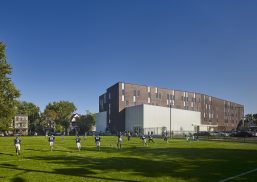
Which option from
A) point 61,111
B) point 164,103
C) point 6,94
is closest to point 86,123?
point 61,111

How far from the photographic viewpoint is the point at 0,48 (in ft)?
204

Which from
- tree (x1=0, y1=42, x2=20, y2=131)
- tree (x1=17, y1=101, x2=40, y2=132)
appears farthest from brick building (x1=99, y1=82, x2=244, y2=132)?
tree (x1=0, y1=42, x2=20, y2=131)

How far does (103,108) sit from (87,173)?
11530 centimetres

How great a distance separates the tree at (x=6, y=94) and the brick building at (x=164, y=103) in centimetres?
5368

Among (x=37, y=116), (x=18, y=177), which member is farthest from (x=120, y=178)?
(x=37, y=116)

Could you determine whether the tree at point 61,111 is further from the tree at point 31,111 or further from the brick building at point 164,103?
the brick building at point 164,103

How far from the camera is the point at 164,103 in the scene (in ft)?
420

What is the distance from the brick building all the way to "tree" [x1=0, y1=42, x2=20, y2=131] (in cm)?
5368

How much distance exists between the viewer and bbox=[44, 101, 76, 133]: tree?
14850 cm

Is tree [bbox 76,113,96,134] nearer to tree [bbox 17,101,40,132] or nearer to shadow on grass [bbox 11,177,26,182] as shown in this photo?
tree [bbox 17,101,40,132]

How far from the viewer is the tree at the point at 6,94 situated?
6284 cm

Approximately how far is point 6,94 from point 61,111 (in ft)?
Answer: 286

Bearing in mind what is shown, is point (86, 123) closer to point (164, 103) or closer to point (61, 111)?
point (61, 111)

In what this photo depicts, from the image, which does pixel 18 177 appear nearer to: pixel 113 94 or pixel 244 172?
pixel 244 172
